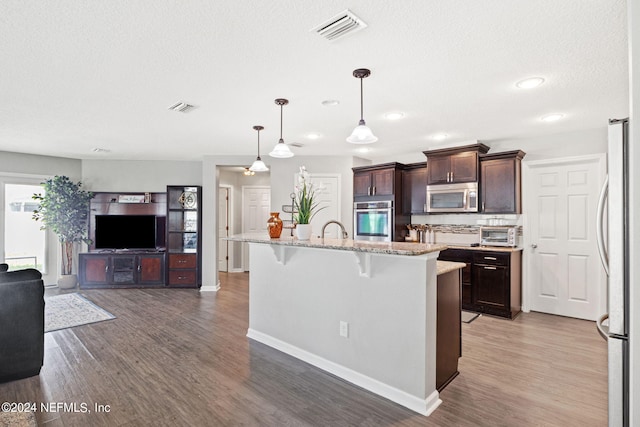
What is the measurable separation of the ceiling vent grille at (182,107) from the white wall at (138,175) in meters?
3.54

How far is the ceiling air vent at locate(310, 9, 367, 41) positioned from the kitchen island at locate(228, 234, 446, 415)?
4.55ft

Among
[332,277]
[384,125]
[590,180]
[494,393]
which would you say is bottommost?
[494,393]

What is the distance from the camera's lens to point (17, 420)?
6.31 feet

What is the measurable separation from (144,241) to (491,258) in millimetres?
6072

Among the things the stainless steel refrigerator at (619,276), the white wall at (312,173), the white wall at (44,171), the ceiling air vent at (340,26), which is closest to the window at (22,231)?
the white wall at (44,171)

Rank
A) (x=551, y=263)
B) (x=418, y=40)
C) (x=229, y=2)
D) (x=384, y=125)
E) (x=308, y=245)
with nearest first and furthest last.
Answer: (x=229, y=2)
(x=418, y=40)
(x=308, y=245)
(x=384, y=125)
(x=551, y=263)

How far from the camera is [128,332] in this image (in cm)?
398

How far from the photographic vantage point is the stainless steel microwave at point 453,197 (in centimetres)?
500

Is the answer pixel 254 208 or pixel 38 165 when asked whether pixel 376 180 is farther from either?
pixel 38 165

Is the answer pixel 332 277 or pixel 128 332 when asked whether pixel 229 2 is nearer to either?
pixel 332 277

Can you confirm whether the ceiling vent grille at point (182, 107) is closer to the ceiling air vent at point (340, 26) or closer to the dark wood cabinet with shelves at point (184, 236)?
the ceiling air vent at point (340, 26)

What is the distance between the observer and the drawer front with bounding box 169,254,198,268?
6.54 metres

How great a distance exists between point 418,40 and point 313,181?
4122 mm

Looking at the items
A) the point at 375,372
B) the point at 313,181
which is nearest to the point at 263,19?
the point at 375,372
